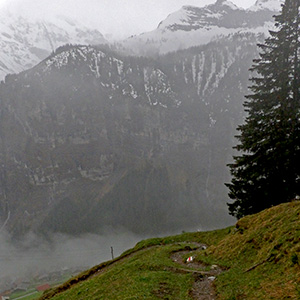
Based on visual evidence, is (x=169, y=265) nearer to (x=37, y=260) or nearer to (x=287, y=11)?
(x=287, y=11)

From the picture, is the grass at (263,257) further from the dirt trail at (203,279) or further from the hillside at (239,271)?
the dirt trail at (203,279)

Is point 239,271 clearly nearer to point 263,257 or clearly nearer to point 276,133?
point 263,257

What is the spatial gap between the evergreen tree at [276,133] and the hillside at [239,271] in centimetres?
797

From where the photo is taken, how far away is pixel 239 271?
14.3 meters

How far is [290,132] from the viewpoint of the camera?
1092 inches

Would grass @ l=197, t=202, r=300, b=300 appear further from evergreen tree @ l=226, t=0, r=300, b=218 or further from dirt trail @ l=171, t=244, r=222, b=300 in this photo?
evergreen tree @ l=226, t=0, r=300, b=218

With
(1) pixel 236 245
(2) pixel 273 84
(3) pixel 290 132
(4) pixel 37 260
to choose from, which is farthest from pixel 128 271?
(4) pixel 37 260

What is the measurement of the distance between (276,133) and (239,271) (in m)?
17.7

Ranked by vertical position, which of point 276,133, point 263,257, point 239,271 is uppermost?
point 276,133

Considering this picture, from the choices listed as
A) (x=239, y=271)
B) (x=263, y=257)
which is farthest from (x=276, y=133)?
(x=239, y=271)

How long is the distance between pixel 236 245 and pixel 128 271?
7.23 m

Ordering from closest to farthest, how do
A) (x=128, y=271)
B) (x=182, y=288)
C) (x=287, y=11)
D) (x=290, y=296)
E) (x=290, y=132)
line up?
1. (x=290, y=296)
2. (x=182, y=288)
3. (x=128, y=271)
4. (x=290, y=132)
5. (x=287, y=11)

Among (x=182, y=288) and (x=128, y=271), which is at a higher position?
(x=128, y=271)

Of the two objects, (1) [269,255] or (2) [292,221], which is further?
(2) [292,221]
